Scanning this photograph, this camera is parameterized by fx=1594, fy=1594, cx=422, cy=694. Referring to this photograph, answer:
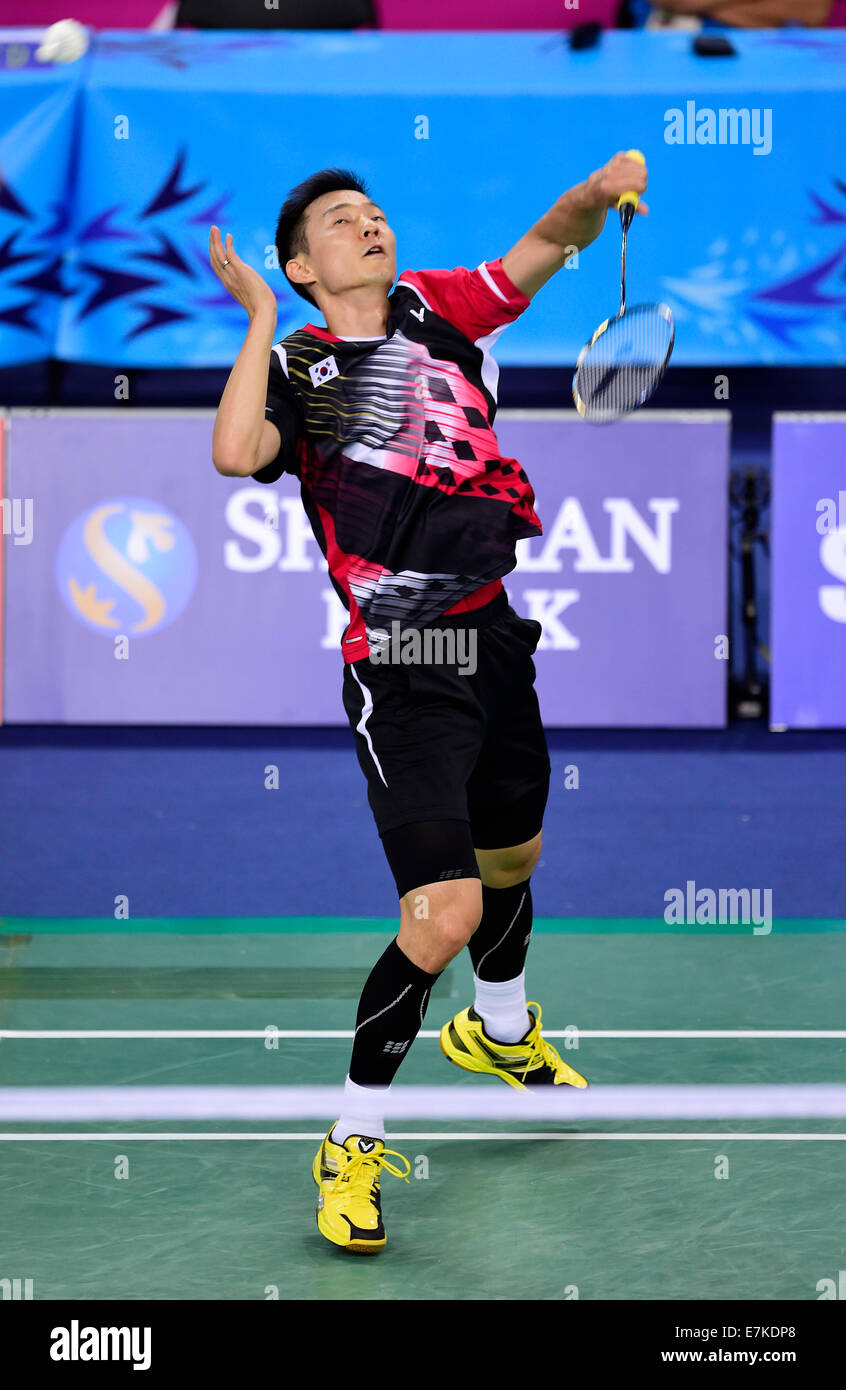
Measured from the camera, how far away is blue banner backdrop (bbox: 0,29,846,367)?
684cm

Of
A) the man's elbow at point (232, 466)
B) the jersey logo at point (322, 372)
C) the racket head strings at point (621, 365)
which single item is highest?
the racket head strings at point (621, 365)

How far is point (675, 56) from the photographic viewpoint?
7031mm

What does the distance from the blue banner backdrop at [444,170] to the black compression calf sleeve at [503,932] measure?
4157mm

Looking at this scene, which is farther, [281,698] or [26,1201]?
[281,698]

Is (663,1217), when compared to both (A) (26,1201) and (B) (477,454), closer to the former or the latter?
(A) (26,1201)

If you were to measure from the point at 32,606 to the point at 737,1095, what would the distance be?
3.61 m

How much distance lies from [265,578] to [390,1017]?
3.39 metres

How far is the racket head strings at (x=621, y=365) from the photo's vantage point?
305 cm

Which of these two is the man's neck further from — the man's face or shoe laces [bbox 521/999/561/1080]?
shoe laces [bbox 521/999/561/1080]

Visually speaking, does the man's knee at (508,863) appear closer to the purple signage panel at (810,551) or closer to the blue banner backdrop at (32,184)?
the purple signage panel at (810,551)

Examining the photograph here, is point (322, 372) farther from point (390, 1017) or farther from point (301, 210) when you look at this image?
point (390, 1017)

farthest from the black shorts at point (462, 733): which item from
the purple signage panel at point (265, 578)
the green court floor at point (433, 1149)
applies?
the purple signage panel at point (265, 578)

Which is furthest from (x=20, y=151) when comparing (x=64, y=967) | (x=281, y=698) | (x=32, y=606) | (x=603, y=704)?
(x=64, y=967)

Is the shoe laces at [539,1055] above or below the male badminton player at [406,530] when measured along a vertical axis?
below
